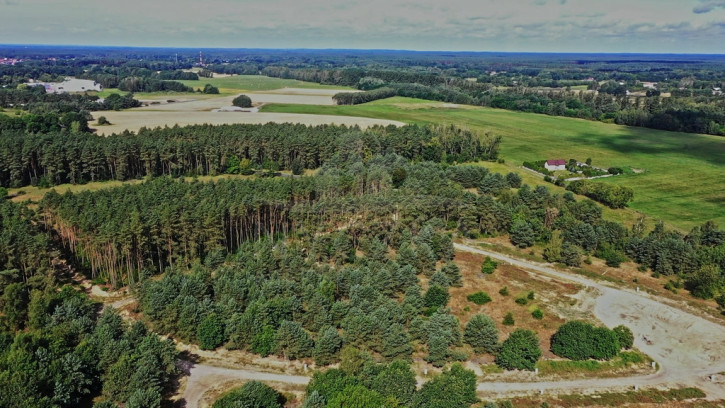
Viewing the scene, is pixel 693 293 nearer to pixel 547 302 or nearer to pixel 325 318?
pixel 547 302

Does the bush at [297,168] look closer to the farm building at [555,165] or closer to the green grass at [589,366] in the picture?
the farm building at [555,165]

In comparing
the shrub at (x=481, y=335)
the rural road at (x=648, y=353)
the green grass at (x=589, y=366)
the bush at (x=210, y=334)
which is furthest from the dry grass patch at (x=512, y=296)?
the bush at (x=210, y=334)

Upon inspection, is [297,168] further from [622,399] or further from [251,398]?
[622,399]

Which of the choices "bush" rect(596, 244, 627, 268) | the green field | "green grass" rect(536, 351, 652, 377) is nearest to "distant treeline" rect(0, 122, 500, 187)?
the green field

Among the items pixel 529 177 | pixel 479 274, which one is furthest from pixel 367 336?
pixel 529 177

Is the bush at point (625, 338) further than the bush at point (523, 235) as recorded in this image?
No
